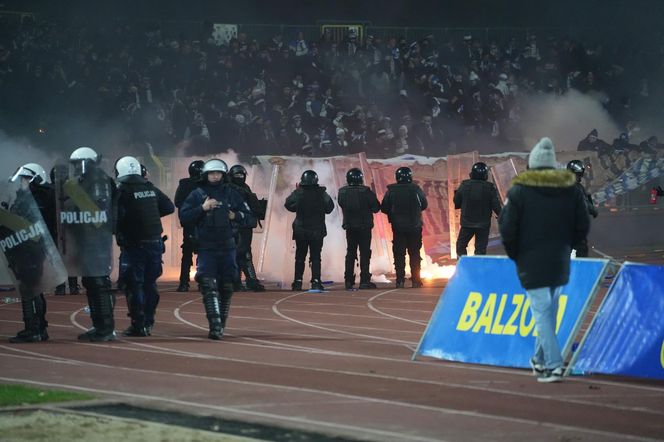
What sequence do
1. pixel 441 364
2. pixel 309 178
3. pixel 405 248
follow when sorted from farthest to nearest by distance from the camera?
pixel 405 248, pixel 309 178, pixel 441 364

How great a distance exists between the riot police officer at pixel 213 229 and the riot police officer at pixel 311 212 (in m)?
7.77

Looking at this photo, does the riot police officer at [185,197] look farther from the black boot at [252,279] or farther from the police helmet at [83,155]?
the police helmet at [83,155]

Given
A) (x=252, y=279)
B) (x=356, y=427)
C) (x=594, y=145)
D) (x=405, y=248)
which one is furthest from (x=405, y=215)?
(x=356, y=427)

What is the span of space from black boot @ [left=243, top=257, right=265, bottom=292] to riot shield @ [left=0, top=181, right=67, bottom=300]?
26.9ft

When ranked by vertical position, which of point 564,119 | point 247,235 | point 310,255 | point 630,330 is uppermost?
point 564,119

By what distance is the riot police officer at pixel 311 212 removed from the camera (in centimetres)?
2133

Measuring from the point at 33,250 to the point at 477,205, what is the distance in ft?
30.0

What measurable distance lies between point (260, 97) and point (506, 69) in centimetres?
664

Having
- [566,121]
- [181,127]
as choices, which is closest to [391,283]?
[181,127]

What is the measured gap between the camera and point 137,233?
13711 mm

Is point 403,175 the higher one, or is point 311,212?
point 403,175

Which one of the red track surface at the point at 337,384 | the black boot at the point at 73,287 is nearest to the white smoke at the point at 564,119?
the black boot at the point at 73,287

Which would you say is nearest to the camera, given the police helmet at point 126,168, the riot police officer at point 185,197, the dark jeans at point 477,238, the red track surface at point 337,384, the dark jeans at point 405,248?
A: the red track surface at point 337,384

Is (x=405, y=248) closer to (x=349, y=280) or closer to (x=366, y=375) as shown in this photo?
(x=349, y=280)
